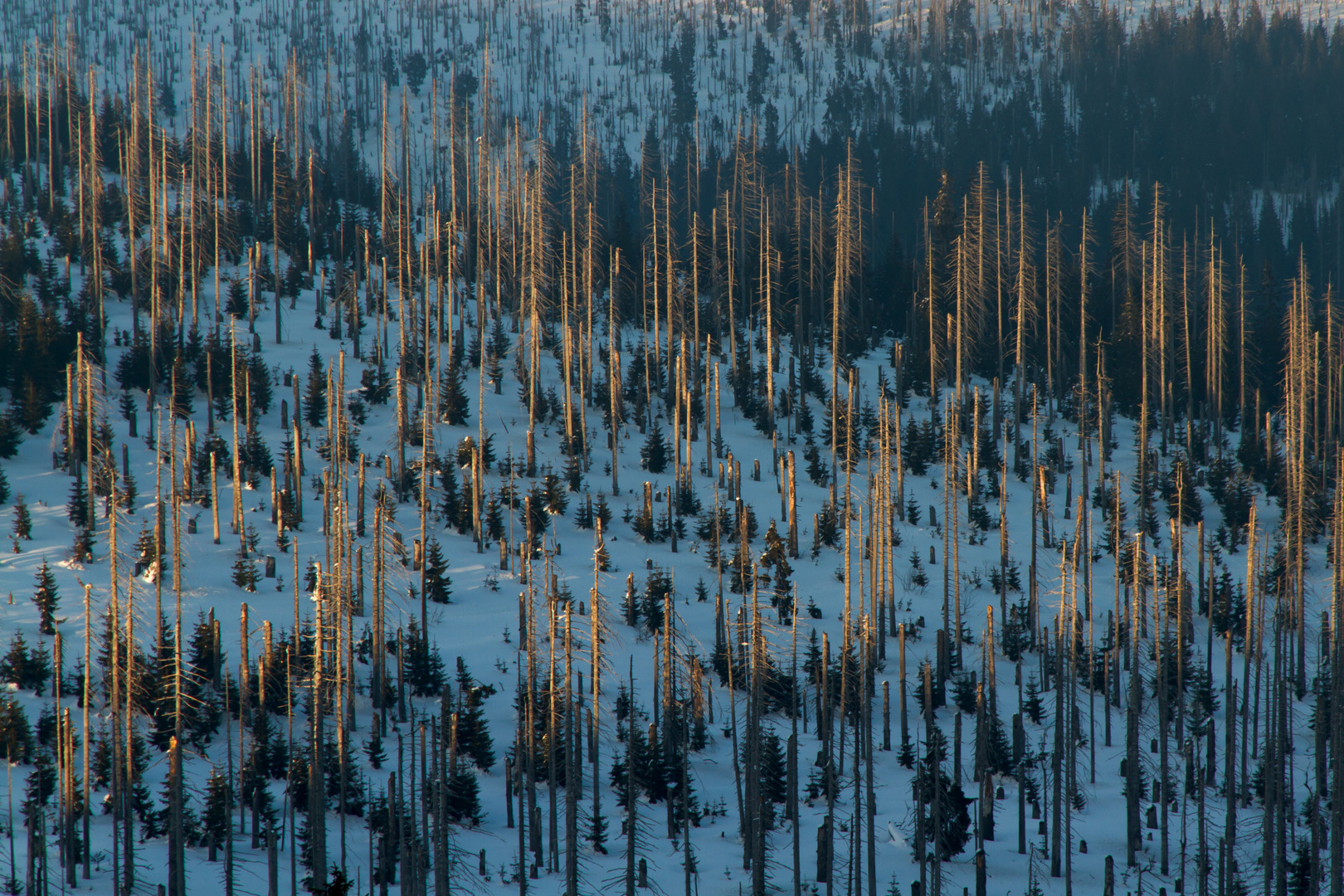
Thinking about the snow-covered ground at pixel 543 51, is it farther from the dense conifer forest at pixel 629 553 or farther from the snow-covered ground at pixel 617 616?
the snow-covered ground at pixel 617 616

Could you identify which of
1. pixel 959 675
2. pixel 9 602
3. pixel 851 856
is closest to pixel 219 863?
pixel 9 602

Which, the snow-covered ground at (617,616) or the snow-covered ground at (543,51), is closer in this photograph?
the snow-covered ground at (617,616)

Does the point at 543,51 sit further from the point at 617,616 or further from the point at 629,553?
the point at 617,616

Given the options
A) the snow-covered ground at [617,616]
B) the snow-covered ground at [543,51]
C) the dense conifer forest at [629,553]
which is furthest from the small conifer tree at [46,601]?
the snow-covered ground at [543,51]

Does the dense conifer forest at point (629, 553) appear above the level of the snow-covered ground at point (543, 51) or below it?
below

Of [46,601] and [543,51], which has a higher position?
[543,51]

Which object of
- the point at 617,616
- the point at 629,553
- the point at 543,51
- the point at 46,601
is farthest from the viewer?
the point at 543,51

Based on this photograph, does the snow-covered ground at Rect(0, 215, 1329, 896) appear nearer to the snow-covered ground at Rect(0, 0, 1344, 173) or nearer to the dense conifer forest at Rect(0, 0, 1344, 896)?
the dense conifer forest at Rect(0, 0, 1344, 896)

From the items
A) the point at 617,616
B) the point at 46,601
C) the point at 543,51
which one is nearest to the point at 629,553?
the point at 617,616

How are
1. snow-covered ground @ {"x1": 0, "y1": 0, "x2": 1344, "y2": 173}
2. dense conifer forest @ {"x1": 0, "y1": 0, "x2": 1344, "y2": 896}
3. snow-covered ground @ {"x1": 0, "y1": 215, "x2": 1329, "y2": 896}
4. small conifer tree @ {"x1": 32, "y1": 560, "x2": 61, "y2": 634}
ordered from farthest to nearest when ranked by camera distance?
1. snow-covered ground @ {"x1": 0, "y1": 0, "x2": 1344, "y2": 173}
2. small conifer tree @ {"x1": 32, "y1": 560, "x2": 61, "y2": 634}
3. snow-covered ground @ {"x1": 0, "y1": 215, "x2": 1329, "y2": 896}
4. dense conifer forest @ {"x1": 0, "y1": 0, "x2": 1344, "y2": 896}

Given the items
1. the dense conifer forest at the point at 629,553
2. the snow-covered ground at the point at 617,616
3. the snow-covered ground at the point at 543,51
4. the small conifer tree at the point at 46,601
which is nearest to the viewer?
the dense conifer forest at the point at 629,553

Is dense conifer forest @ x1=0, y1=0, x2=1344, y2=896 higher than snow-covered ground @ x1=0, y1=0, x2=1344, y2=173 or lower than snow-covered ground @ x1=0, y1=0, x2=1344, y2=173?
lower

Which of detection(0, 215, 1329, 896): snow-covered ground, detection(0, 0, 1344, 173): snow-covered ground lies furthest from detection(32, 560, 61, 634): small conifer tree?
detection(0, 0, 1344, 173): snow-covered ground

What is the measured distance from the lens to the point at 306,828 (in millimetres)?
27750
